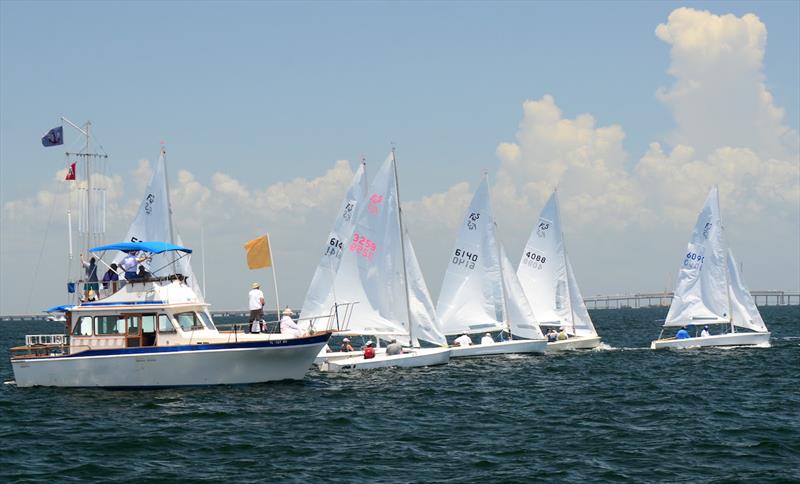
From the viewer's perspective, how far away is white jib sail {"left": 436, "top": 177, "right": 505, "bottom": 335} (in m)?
52.5

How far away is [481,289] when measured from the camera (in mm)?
52500

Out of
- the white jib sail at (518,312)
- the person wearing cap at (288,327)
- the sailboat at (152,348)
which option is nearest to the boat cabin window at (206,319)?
the sailboat at (152,348)

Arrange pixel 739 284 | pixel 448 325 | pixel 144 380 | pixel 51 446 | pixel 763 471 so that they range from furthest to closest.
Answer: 1. pixel 739 284
2. pixel 448 325
3. pixel 144 380
4. pixel 51 446
5. pixel 763 471

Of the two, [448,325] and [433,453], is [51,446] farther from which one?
[448,325]

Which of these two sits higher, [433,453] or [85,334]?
[85,334]

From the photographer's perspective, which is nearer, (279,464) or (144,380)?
(279,464)

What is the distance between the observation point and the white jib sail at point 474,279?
52469 mm

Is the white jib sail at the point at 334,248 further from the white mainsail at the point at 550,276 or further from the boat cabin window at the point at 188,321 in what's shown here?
the white mainsail at the point at 550,276

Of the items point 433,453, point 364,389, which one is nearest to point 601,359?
point 364,389

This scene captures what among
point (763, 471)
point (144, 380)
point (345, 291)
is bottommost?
point (763, 471)

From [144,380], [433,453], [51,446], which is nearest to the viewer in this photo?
[433,453]

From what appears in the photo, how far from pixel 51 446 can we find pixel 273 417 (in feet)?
22.4

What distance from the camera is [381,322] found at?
4603cm

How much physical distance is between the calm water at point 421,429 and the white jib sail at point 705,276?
16272mm
